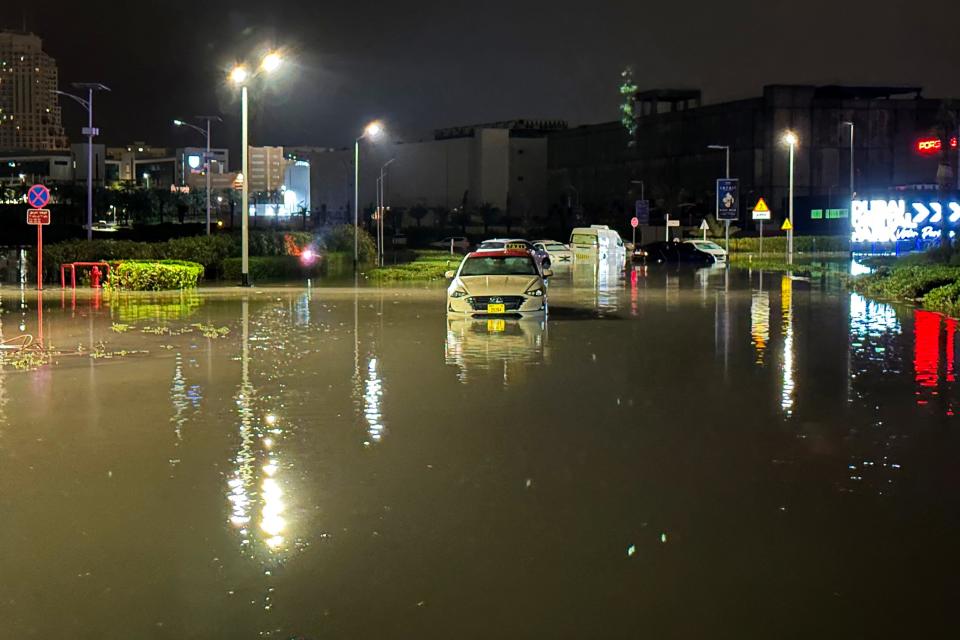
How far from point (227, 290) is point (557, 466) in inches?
1092

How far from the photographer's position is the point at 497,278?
25.0m

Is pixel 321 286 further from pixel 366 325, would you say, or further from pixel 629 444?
pixel 629 444

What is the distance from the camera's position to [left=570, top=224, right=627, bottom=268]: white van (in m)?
72.6

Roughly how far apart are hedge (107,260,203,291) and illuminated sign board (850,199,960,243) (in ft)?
107

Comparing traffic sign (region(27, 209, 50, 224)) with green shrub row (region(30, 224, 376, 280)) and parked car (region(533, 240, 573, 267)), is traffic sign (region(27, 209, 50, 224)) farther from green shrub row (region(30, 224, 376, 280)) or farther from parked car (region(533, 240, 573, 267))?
parked car (region(533, 240, 573, 267))

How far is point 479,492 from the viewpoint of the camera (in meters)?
9.10

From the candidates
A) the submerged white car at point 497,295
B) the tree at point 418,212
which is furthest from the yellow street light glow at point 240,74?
the tree at point 418,212

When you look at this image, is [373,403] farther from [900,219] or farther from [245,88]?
[900,219]

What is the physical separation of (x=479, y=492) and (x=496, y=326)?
14803 millimetres

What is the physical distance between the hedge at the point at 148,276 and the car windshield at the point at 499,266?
12.7 m

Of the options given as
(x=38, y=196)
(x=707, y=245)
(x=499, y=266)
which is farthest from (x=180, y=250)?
(x=707, y=245)

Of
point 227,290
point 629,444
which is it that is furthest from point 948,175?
point 629,444

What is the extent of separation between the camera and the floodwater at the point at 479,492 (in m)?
6.34

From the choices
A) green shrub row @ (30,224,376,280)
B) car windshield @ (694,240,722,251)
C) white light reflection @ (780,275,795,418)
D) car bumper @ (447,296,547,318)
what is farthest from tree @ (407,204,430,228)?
car bumper @ (447,296,547,318)
